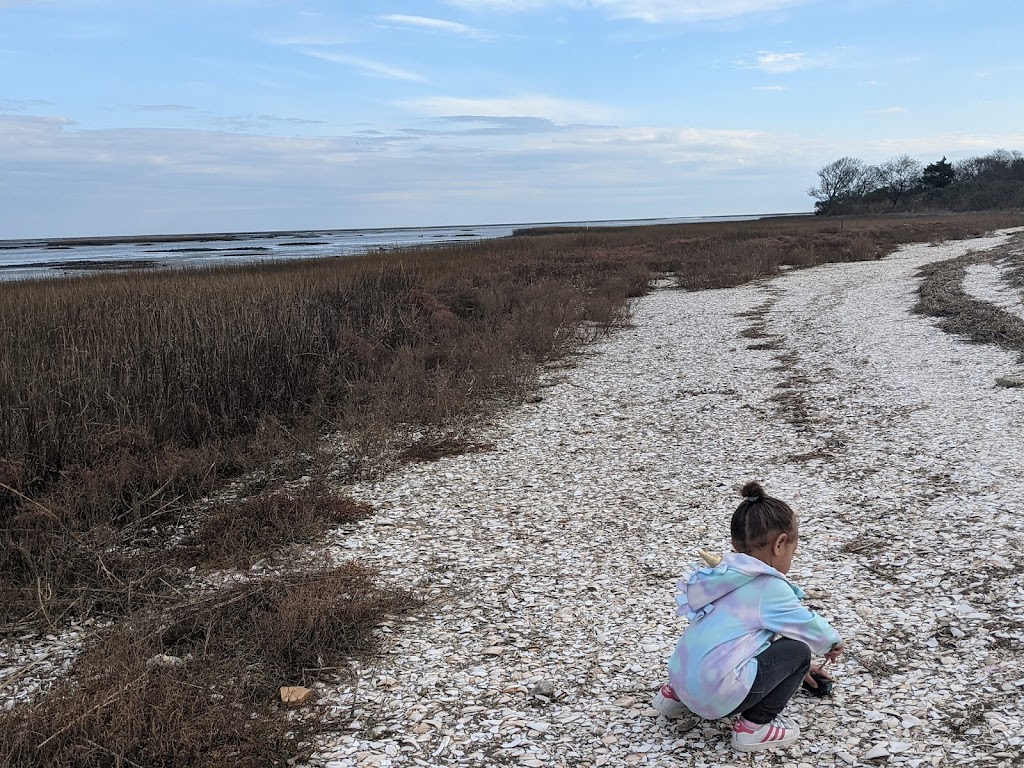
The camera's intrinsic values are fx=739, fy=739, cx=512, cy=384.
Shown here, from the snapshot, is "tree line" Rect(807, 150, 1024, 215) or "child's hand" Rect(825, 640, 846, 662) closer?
"child's hand" Rect(825, 640, 846, 662)

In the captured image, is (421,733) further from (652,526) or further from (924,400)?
(924,400)

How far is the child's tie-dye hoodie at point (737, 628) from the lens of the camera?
3809 millimetres

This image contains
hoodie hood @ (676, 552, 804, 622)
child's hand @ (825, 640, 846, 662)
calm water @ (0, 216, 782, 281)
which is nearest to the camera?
hoodie hood @ (676, 552, 804, 622)

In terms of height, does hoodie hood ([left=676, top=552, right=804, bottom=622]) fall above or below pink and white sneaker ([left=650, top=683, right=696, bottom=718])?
above

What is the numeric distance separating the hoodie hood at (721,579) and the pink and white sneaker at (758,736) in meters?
0.59

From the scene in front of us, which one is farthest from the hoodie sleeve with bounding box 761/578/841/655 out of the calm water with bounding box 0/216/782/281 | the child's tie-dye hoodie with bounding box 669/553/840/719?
the calm water with bounding box 0/216/782/281

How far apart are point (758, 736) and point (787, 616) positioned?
0.65 meters

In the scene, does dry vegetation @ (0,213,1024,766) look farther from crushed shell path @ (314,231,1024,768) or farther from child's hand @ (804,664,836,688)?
child's hand @ (804,664,836,688)

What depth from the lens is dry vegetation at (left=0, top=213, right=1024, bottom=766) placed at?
4223mm

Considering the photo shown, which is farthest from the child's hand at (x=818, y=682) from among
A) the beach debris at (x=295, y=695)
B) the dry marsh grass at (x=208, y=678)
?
the beach debris at (x=295, y=695)

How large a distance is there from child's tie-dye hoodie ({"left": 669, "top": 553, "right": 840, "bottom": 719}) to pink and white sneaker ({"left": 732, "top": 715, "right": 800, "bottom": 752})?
0.12 m

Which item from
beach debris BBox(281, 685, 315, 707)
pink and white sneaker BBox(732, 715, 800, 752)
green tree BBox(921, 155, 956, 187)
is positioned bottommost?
beach debris BBox(281, 685, 315, 707)

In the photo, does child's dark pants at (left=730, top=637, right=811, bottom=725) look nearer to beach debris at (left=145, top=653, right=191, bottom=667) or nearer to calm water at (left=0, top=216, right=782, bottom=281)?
beach debris at (left=145, top=653, right=191, bottom=667)

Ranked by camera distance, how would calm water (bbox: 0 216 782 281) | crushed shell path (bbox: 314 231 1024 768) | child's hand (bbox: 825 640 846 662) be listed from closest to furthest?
child's hand (bbox: 825 640 846 662) < crushed shell path (bbox: 314 231 1024 768) < calm water (bbox: 0 216 782 281)
